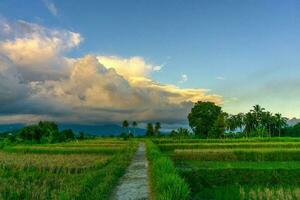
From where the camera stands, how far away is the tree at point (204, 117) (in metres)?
106

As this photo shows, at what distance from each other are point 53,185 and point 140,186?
3.50 meters

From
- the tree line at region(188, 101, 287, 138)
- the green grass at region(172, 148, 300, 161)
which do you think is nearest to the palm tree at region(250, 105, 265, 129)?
the tree line at region(188, 101, 287, 138)

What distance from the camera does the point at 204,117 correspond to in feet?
350

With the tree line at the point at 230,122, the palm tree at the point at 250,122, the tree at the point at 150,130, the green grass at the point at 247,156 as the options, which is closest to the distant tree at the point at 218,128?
the tree line at the point at 230,122

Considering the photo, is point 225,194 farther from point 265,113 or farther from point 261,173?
point 265,113

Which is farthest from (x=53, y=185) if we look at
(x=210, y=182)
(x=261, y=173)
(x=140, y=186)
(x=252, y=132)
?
(x=252, y=132)

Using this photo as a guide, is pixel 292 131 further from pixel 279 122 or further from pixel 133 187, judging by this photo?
pixel 133 187

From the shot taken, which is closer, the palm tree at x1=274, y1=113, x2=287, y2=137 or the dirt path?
the dirt path

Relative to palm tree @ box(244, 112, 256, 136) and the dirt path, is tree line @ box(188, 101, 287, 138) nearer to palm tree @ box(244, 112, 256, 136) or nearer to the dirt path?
palm tree @ box(244, 112, 256, 136)

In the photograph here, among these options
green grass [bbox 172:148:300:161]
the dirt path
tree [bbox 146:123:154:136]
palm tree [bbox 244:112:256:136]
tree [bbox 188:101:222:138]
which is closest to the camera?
the dirt path

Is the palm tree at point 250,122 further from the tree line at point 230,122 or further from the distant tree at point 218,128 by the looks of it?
the distant tree at point 218,128

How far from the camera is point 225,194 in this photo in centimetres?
1500

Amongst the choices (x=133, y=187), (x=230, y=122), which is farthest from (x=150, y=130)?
(x=133, y=187)

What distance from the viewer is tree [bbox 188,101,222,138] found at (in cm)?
10594
